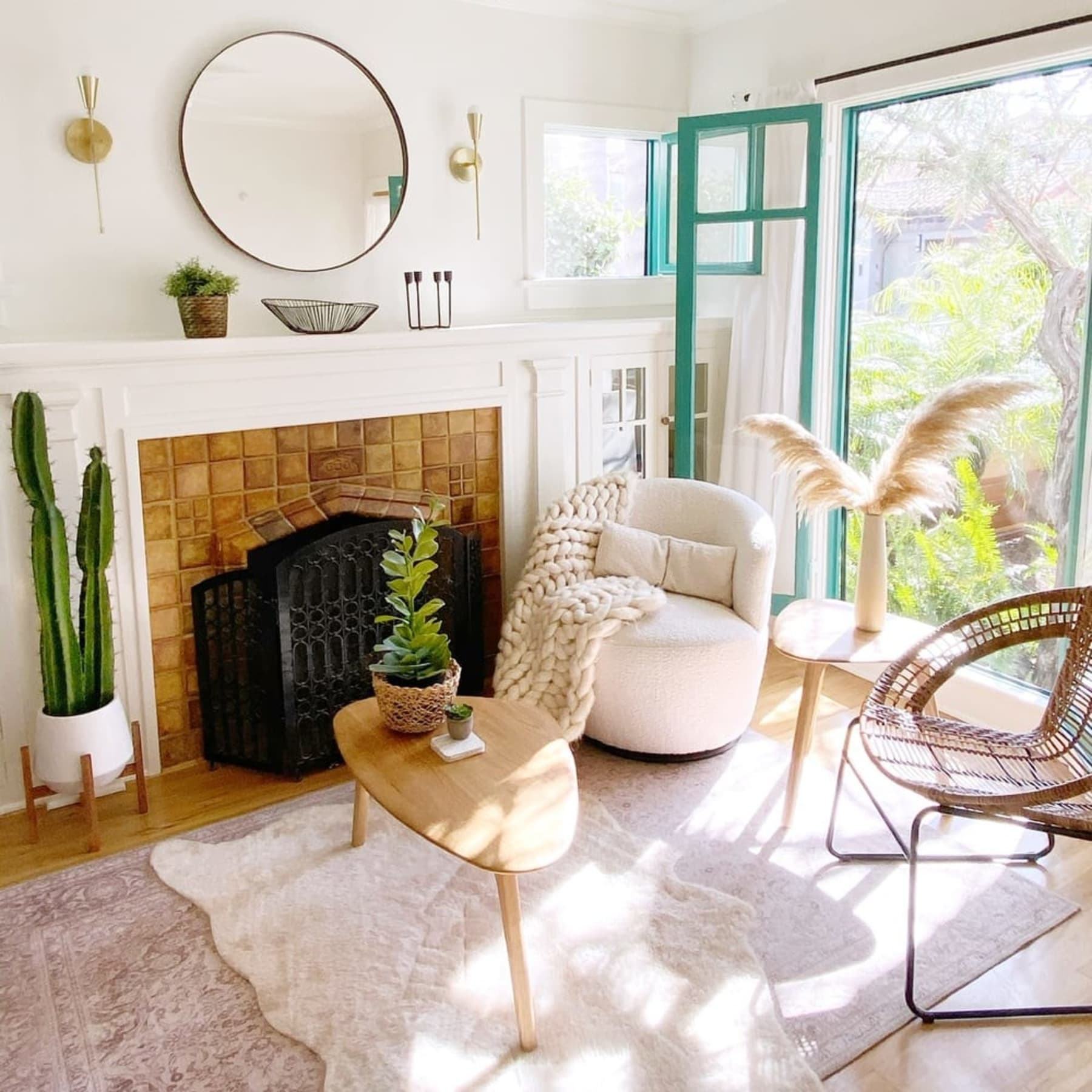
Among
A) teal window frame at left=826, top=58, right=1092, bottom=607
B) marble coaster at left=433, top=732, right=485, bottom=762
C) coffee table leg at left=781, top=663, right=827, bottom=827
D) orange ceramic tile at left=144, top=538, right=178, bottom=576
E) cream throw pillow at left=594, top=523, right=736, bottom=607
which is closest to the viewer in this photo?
marble coaster at left=433, top=732, right=485, bottom=762

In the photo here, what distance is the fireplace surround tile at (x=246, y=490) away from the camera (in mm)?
3000

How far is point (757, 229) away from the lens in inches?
145

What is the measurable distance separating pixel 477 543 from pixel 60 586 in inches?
51.2

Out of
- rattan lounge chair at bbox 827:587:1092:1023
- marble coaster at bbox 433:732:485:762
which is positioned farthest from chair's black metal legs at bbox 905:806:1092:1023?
marble coaster at bbox 433:732:485:762

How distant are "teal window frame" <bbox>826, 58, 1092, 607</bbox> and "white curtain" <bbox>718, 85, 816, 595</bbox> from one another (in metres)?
0.14

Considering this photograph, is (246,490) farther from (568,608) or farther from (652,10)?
(652,10)

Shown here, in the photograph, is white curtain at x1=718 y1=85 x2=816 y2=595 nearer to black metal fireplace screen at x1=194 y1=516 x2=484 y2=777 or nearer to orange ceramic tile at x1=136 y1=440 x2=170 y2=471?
black metal fireplace screen at x1=194 y1=516 x2=484 y2=777

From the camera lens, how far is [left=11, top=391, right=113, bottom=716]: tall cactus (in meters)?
2.58

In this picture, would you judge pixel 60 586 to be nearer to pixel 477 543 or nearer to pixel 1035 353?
pixel 477 543

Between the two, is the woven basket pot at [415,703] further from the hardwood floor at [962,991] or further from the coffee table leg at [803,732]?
the coffee table leg at [803,732]

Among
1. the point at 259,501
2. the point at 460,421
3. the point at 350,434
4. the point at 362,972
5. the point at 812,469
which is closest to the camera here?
the point at 362,972

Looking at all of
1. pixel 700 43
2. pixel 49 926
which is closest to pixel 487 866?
pixel 49 926

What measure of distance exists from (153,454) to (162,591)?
1.31 ft

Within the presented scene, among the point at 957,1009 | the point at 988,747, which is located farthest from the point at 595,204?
the point at 957,1009
